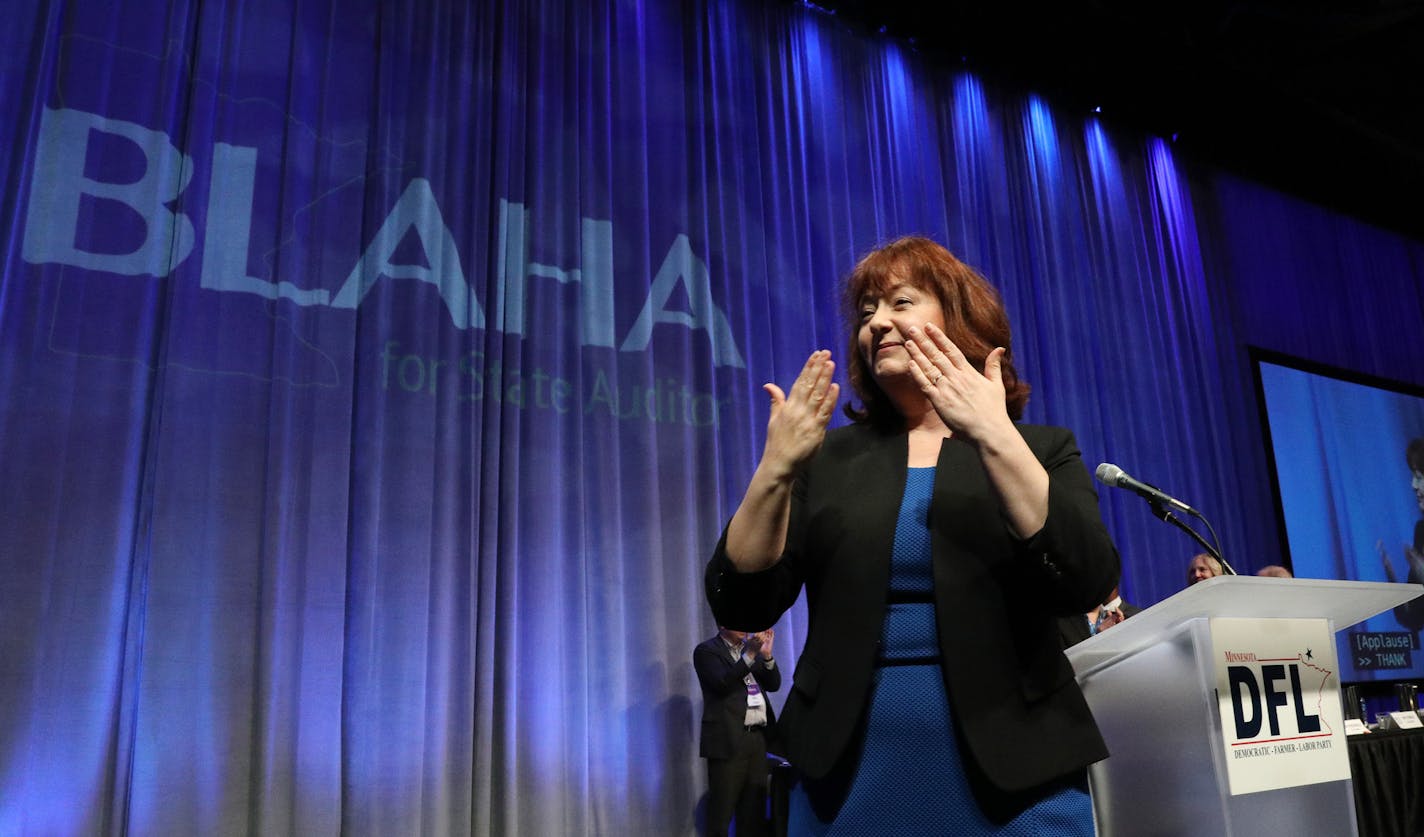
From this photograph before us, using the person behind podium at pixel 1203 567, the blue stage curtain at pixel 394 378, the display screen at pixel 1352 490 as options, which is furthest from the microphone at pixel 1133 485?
→ the display screen at pixel 1352 490

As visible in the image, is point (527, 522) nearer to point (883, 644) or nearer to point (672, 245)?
point (672, 245)

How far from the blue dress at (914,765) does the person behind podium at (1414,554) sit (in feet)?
26.9

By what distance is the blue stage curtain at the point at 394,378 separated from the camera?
404 cm

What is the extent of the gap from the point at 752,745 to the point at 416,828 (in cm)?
171

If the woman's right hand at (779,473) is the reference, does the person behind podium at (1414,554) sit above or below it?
above

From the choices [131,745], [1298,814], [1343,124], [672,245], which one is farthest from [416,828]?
[1343,124]

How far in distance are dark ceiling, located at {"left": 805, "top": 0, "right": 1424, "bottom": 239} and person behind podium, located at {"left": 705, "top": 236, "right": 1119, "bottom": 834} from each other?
623 centimetres

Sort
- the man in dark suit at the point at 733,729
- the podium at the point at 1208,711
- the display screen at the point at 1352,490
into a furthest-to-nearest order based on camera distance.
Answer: the display screen at the point at 1352,490
the man in dark suit at the point at 733,729
the podium at the point at 1208,711

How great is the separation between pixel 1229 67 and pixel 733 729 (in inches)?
240

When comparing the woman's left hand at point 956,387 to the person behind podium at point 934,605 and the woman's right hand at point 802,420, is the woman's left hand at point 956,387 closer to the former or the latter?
the person behind podium at point 934,605

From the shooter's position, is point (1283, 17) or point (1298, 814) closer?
point (1298, 814)

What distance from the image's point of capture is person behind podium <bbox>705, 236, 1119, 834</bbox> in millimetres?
1123

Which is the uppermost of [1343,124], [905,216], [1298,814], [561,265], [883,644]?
[1343,124]

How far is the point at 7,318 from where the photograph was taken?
159 inches
